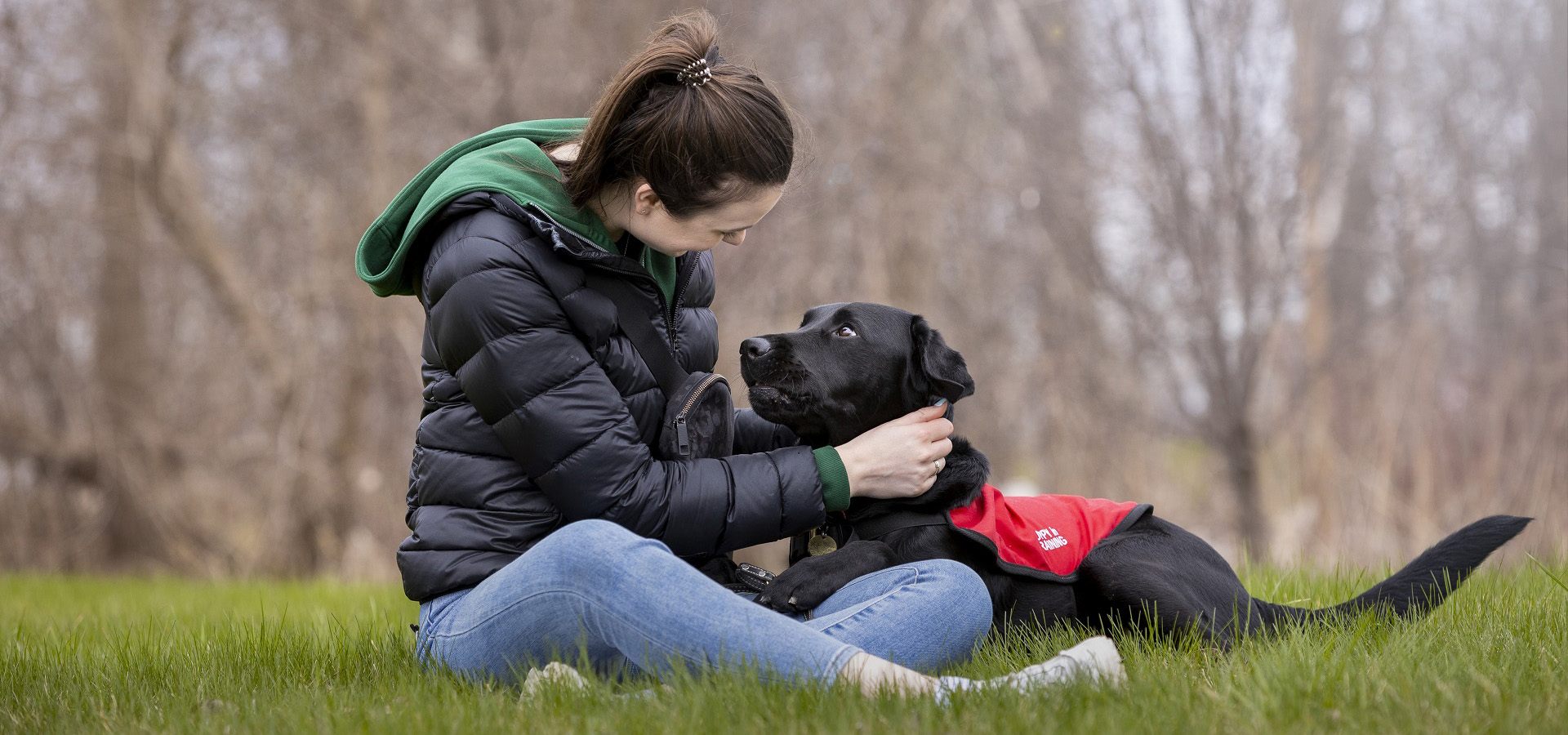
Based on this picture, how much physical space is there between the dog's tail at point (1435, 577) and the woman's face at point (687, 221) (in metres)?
1.63

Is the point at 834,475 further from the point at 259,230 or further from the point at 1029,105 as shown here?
the point at 259,230

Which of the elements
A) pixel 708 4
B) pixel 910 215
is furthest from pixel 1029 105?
pixel 708 4

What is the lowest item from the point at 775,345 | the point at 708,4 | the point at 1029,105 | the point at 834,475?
the point at 834,475

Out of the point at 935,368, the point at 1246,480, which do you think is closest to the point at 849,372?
the point at 935,368

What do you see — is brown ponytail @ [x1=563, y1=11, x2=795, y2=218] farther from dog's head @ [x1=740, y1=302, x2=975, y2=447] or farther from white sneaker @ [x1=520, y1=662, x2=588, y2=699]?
white sneaker @ [x1=520, y1=662, x2=588, y2=699]

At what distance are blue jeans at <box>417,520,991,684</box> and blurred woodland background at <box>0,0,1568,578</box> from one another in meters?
3.51

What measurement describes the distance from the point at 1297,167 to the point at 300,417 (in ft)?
21.2

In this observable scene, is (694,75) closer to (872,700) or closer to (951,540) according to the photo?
(951,540)

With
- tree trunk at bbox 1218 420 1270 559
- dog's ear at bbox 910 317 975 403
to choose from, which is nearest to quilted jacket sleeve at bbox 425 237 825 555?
dog's ear at bbox 910 317 975 403

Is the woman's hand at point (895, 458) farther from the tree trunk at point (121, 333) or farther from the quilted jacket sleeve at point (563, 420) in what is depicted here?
the tree trunk at point (121, 333)

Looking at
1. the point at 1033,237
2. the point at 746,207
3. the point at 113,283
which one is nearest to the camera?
the point at 746,207

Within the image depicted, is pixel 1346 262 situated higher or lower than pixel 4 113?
lower

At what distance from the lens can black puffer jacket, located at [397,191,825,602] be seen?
2.51 metres

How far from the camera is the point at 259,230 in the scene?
28.2 ft
